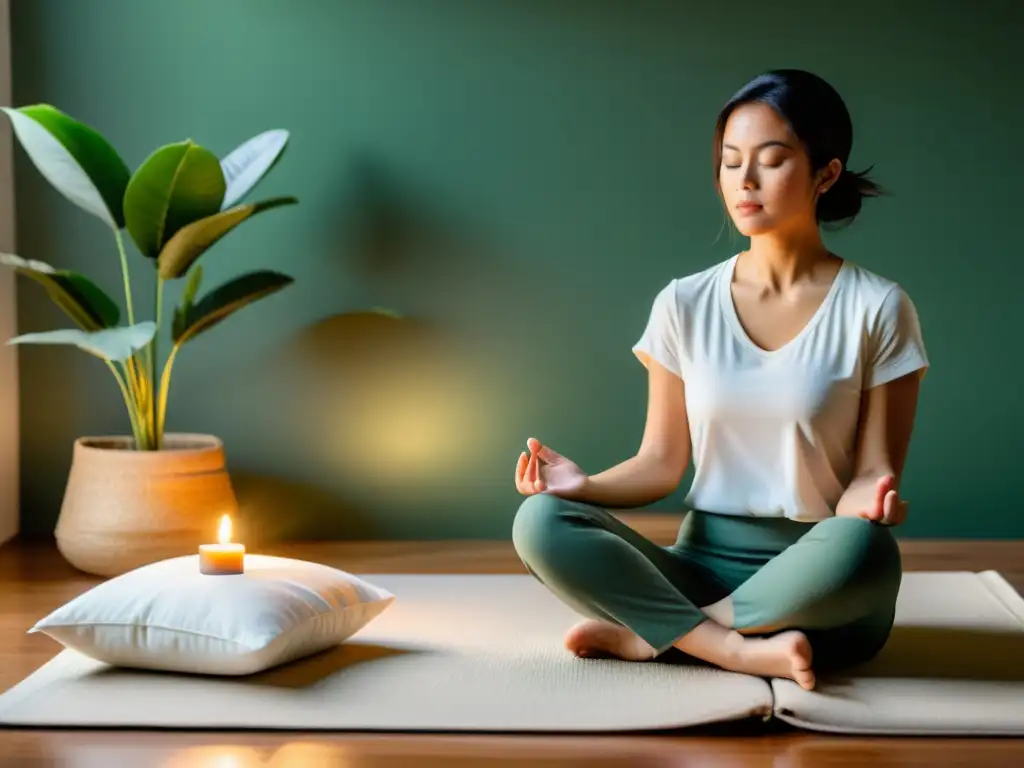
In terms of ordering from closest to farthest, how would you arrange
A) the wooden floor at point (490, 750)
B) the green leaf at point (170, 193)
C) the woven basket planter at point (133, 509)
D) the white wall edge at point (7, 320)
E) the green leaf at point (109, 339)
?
the wooden floor at point (490, 750), the green leaf at point (109, 339), the green leaf at point (170, 193), the woven basket planter at point (133, 509), the white wall edge at point (7, 320)

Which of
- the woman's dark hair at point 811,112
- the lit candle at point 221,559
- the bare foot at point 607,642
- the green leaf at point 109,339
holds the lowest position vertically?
the bare foot at point 607,642

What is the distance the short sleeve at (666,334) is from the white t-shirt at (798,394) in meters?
0.06

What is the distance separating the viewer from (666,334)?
7.43 feet

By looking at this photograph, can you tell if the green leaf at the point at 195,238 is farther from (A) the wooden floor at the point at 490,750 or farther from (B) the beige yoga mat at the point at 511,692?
(A) the wooden floor at the point at 490,750

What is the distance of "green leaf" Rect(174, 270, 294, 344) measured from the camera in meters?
3.04

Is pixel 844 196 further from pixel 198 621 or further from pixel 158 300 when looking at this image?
pixel 158 300

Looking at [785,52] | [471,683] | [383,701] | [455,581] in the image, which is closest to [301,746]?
[383,701]

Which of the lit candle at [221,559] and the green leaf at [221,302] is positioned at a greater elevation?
the green leaf at [221,302]

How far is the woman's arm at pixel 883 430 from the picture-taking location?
2.11m

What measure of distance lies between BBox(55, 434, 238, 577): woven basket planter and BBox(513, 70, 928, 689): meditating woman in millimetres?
1111

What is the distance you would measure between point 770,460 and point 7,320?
2.03m

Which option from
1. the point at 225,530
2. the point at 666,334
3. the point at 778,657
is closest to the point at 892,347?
the point at 666,334

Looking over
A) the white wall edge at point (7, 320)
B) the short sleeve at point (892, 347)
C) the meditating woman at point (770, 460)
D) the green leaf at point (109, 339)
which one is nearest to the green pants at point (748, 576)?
the meditating woman at point (770, 460)

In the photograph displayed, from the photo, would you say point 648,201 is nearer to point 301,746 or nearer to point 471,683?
point 471,683
